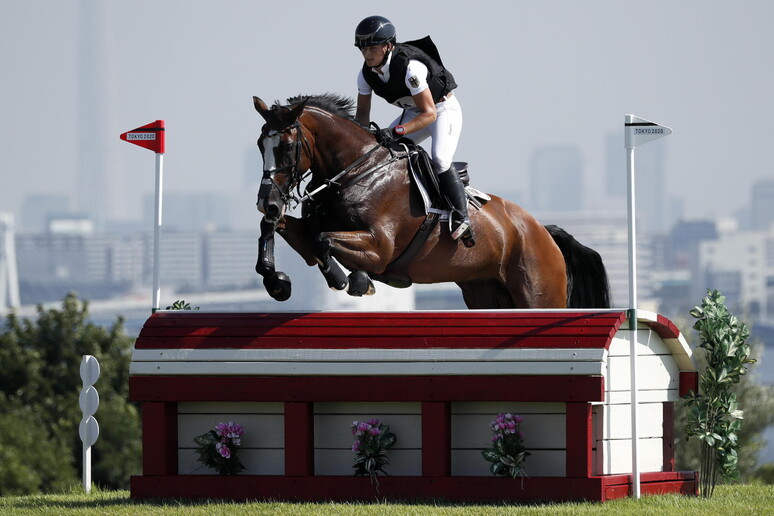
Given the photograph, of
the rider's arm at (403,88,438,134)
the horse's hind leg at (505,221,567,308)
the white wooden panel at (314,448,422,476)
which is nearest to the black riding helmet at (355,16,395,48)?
the rider's arm at (403,88,438,134)

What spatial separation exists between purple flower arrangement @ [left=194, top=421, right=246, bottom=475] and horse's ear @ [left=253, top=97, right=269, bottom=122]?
1825mm

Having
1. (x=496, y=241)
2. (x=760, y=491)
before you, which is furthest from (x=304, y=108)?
(x=760, y=491)

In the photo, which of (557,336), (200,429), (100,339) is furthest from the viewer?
(100,339)

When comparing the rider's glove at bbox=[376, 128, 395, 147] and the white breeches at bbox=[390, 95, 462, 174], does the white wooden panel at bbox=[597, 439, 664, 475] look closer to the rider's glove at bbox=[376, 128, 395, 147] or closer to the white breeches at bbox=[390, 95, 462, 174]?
the white breeches at bbox=[390, 95, 462, 174]

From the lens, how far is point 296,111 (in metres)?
7.85

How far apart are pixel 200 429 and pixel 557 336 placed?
7.23 ft

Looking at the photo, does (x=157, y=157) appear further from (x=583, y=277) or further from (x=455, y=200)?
(x=583, y=277)

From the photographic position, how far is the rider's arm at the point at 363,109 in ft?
28.6

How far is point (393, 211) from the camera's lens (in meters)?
8.20

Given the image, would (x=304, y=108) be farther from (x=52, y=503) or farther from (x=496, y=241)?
(x=52, y=503)

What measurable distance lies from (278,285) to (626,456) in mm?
2264

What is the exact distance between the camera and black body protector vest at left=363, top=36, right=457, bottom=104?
840 cm

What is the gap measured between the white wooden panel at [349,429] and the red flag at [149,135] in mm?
2186

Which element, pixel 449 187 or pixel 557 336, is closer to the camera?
pixel 557 336
